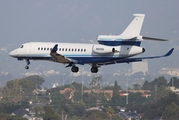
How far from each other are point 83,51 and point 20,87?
3764 inches

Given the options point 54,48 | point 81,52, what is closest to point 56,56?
point 54,48

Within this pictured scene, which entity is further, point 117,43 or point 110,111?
point 110,111

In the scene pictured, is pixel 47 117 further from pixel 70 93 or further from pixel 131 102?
pixel 70 93

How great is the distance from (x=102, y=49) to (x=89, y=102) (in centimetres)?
8208

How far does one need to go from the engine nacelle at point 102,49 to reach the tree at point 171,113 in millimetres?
49630

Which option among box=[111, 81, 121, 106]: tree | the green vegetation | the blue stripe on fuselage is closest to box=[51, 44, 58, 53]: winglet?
the blue stripe on fuselage

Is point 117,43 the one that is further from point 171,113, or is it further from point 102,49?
point 171,113

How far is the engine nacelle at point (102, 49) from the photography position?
7988 cm

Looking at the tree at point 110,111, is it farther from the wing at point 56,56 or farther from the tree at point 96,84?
the wing at point 56,56

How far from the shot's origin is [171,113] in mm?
130000

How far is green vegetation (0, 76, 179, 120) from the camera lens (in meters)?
136

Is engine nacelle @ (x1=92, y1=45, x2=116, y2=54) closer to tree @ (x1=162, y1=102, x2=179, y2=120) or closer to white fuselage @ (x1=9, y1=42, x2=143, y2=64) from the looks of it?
white fuselage @ (x1=9, y1=42, x2=143, y2=64)

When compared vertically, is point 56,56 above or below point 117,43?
below

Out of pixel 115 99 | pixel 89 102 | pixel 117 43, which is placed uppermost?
pixel 117 43
